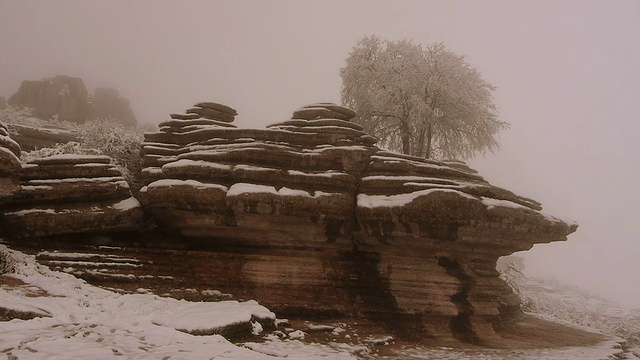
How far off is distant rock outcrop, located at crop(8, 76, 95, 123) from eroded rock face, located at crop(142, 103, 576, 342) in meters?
39.9

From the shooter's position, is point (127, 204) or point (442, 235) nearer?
point (442, 235)

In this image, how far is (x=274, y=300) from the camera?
43.1 feet

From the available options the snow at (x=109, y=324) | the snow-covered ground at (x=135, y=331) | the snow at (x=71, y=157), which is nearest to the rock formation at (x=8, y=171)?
the snow at (x=71, y=157)

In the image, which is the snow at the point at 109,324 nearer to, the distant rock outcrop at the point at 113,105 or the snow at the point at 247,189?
the snow at the point at 247,189

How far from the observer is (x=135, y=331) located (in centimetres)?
912

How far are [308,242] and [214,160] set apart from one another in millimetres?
4830

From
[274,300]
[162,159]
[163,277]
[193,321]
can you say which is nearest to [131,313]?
[193,321]

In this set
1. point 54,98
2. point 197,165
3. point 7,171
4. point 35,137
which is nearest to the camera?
point 7,171

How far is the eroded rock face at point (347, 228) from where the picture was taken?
13.7m

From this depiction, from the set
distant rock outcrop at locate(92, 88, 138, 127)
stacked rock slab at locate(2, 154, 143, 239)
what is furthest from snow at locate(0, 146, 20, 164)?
distant rock outcrop at locate(92, 88, 138, 127)

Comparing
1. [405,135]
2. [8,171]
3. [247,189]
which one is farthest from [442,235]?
[8,171]

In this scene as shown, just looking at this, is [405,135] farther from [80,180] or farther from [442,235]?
[80,180]

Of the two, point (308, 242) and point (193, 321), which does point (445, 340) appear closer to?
point (308, 242)

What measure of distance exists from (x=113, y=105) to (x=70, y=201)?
51072mm
